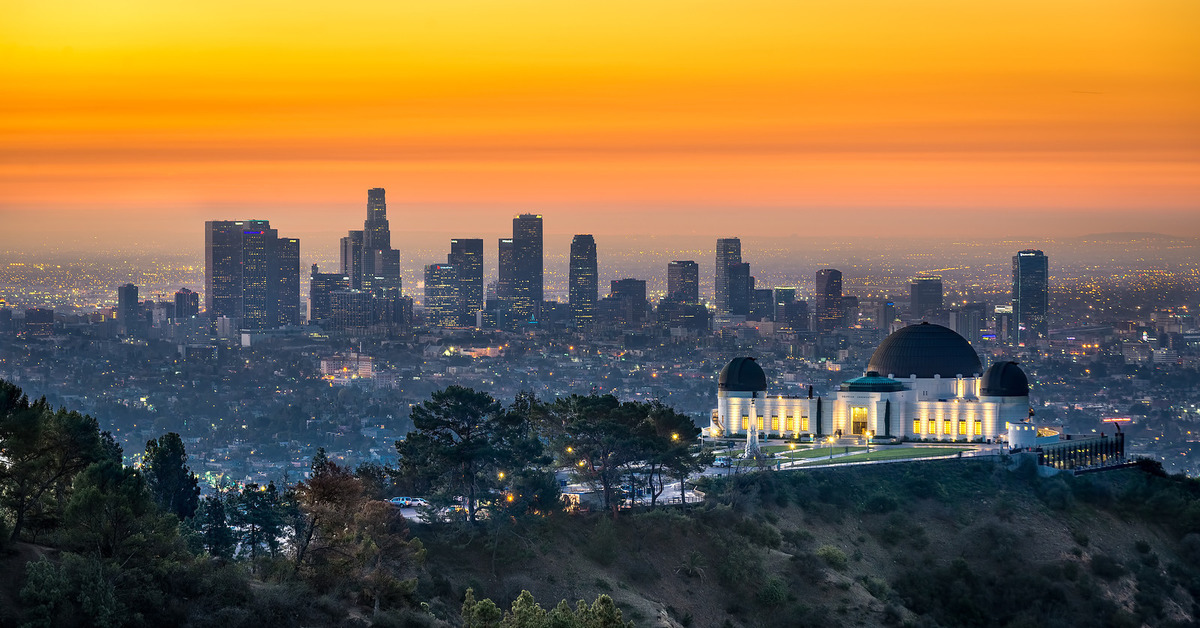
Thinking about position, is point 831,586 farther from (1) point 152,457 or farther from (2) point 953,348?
(2) point 953,348

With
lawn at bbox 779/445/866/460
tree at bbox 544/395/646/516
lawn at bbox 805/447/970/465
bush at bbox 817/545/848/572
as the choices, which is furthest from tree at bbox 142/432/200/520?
lawn at bbox 779/445/866/460

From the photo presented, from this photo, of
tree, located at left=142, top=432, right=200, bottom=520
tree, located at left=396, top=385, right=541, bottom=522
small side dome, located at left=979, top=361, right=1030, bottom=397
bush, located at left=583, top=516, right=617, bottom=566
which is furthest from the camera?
small side dome, located at left=979, top=361, right=1030, bottom=397

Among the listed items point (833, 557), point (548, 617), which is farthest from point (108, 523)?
point (833, 557)

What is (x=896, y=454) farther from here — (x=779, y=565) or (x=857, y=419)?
(x=779, y=565)

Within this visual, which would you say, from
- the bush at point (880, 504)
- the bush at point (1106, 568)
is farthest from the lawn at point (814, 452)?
the bush at point (1106, 568)

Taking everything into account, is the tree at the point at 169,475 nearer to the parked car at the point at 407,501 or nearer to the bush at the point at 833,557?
the parked car at the point at 407,501

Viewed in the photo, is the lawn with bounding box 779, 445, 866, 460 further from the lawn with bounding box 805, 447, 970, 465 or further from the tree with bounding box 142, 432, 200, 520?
the tree with bounding box 142, 432, 200, 520
